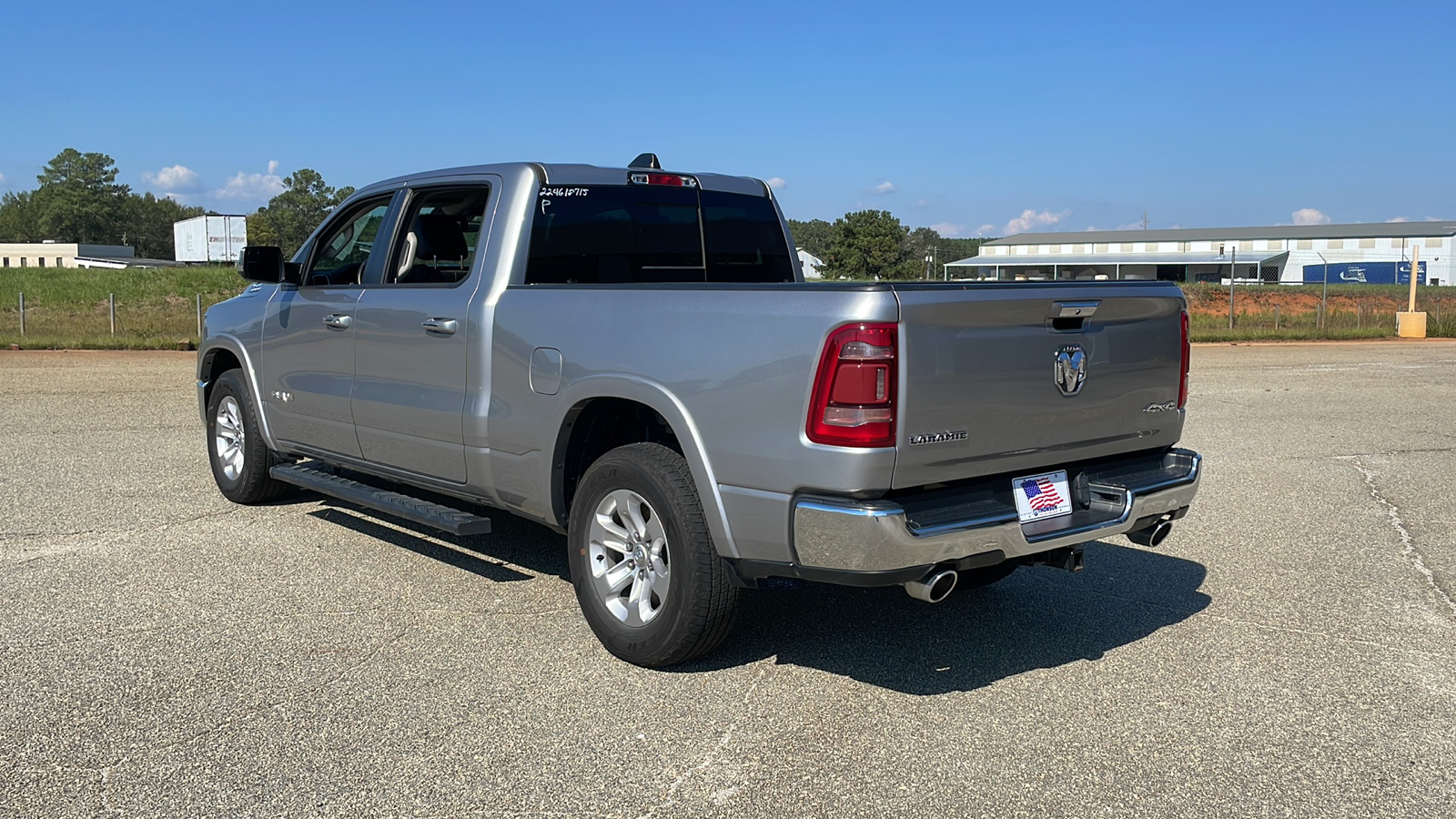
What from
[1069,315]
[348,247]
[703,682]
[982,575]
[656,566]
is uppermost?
[348,247]

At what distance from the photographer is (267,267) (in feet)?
21.6

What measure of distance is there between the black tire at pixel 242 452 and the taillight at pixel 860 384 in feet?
14.9

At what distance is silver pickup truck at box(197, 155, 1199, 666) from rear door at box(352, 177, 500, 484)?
15 millimetres

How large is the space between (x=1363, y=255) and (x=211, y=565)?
347ft

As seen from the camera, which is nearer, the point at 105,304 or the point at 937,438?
the point at 937,438

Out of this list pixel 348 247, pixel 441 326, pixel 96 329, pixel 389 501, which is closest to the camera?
pixel 441 326

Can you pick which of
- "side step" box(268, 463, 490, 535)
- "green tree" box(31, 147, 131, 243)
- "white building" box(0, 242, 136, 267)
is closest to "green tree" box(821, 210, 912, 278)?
"white building" box(0, 242, 136, 267)

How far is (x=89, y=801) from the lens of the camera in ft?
11.3

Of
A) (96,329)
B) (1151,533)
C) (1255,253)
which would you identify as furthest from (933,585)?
(1255,253)

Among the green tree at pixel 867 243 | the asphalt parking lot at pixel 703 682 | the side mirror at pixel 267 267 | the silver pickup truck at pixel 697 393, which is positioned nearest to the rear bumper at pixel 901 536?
the silver pickup truck at pixel 697 393

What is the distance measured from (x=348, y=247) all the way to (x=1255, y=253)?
10092cm

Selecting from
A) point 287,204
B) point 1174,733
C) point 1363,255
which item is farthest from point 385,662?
point 287,204

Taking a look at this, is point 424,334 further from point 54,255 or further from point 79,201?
point 79,201

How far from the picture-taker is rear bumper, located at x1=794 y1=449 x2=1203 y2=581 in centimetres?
387
